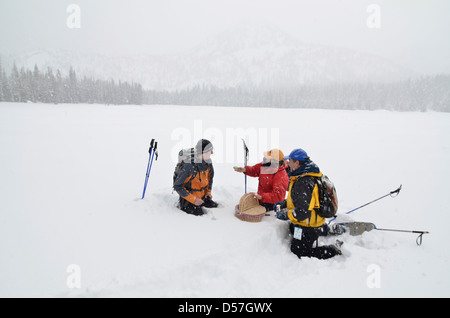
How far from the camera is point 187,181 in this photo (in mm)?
5277

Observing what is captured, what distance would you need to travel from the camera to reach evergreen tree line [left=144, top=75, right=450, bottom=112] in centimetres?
7425

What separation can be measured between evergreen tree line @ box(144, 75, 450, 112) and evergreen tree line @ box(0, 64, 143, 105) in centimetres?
1861

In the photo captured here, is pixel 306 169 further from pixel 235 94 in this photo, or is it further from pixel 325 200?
pixel 235 94

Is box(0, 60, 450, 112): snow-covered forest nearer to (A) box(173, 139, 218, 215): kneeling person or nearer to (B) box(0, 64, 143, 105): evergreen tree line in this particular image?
(B) box(0, 64, 143, 105): evergreen tree line

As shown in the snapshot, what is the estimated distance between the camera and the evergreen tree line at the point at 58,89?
50562 mm

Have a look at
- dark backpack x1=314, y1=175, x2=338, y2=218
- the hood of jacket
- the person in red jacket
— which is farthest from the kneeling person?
dark backpack x1=314, y1=175, x2=338, y2=218

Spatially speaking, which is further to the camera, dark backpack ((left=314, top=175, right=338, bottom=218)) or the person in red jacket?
the person in red jacket

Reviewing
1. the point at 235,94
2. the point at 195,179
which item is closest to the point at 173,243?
the point at 195,179

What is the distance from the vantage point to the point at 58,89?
55.3 metres

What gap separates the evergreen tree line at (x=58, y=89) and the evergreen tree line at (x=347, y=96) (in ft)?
61.1

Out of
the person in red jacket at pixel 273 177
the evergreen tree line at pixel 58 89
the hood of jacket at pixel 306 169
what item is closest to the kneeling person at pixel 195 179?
the person in red jacket at pixel 273 177

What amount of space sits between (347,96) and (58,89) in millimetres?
88920
